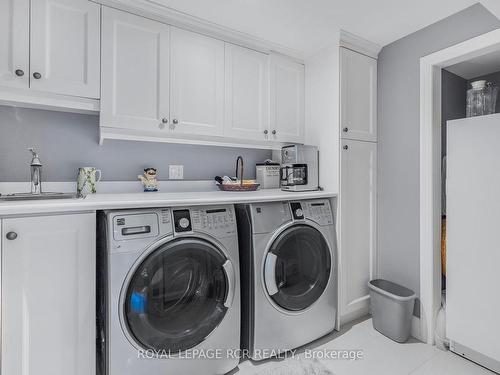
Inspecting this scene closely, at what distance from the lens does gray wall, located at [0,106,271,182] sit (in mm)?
1591

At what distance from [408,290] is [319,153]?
130 centimetres

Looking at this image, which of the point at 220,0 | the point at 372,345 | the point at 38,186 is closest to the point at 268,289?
the point at 372,345

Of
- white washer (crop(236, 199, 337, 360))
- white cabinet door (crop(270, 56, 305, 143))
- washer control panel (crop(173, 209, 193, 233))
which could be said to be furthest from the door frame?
washer control panel (crop(173, 209, 193, 233))

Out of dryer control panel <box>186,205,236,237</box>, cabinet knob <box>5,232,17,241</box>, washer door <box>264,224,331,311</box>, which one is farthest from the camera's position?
washer door <box>264,224,331,311</box>

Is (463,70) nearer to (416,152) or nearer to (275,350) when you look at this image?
(416,152)

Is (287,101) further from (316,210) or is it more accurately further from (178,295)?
(178,295)

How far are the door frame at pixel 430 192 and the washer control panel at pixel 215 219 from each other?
1.47m

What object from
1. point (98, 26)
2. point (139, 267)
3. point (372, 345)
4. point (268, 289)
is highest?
point (98, 26)

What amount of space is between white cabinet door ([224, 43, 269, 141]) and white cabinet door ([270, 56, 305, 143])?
80 mm

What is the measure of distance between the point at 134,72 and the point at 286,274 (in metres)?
1.66

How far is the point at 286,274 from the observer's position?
1.78m

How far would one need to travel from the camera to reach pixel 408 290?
2.06 meters

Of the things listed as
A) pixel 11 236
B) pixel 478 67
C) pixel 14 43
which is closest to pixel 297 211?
pixel 11 236

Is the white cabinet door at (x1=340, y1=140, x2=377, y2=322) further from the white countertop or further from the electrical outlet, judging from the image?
the electrical outlet
